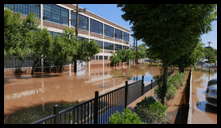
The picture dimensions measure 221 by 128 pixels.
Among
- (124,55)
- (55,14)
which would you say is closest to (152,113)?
(55,14)

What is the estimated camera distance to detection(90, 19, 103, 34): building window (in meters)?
35.5

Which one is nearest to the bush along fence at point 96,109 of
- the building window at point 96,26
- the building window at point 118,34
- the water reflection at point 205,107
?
the water reflection at point 205,107

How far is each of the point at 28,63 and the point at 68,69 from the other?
616 centimetres

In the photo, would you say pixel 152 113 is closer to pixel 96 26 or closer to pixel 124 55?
pixel 96 26

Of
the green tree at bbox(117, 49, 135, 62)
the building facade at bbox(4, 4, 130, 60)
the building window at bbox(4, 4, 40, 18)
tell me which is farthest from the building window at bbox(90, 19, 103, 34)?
the building window at bbox(4, 4, 40, 18)

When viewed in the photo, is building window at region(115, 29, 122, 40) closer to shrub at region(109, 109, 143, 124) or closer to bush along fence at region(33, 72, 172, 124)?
bush along fence at region(33, 72, 172, 124)

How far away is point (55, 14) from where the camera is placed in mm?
25469

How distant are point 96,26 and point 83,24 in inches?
207

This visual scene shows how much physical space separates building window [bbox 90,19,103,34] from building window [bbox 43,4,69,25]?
8.17 metres

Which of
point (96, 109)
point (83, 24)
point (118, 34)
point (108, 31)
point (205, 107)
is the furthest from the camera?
point (118, 34)

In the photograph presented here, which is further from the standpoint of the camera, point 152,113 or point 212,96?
point 212,96
